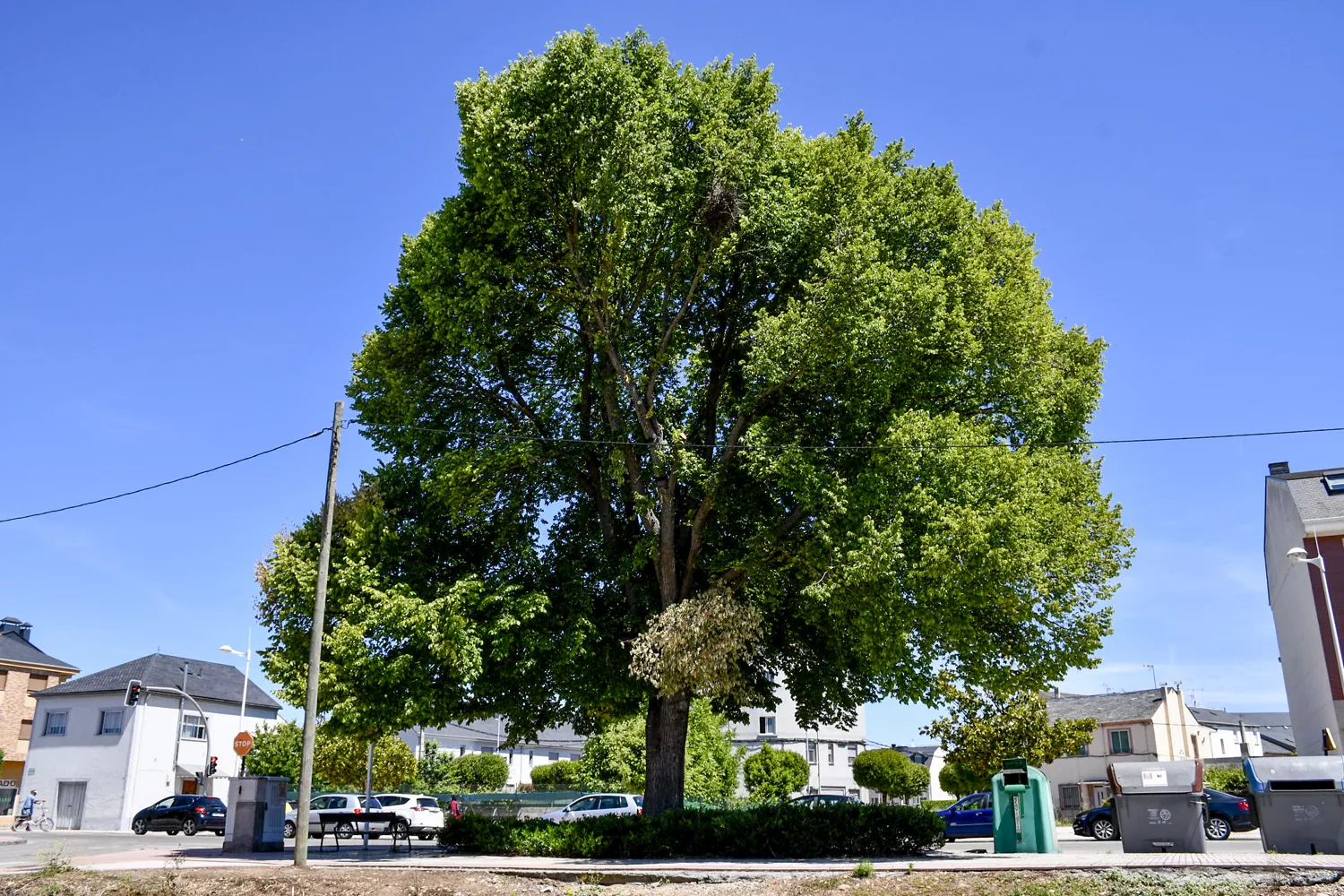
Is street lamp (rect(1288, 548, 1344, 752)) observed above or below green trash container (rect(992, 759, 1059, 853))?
above

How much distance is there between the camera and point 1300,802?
53.8 ft

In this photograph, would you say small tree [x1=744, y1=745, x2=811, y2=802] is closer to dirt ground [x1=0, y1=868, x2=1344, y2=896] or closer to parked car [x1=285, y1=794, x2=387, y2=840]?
parked car [x1=285, y1=794, x2=387, y2=840]

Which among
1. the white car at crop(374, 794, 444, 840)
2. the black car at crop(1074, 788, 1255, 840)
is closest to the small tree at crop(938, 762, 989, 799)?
the black car at crop(1074, 788, 1255, 840)

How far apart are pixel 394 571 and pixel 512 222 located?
349 inches

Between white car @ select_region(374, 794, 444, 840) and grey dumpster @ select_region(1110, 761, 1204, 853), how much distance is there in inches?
1023

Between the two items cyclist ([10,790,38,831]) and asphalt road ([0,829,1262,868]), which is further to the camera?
cyclist ([10,790,38,831])

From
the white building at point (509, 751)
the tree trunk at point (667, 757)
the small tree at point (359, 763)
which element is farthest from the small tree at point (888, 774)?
the tree trunk at point (667, 757)

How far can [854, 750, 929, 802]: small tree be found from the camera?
54.0 m

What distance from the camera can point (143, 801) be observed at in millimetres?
49844

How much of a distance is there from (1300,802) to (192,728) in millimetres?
53741

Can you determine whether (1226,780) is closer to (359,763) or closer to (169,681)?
(359,763)

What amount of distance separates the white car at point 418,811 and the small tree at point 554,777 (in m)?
21.4

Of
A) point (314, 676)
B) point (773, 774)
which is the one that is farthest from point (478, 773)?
point (314, 676)

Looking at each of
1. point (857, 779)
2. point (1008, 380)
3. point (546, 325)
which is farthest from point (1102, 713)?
point (546, 325)
